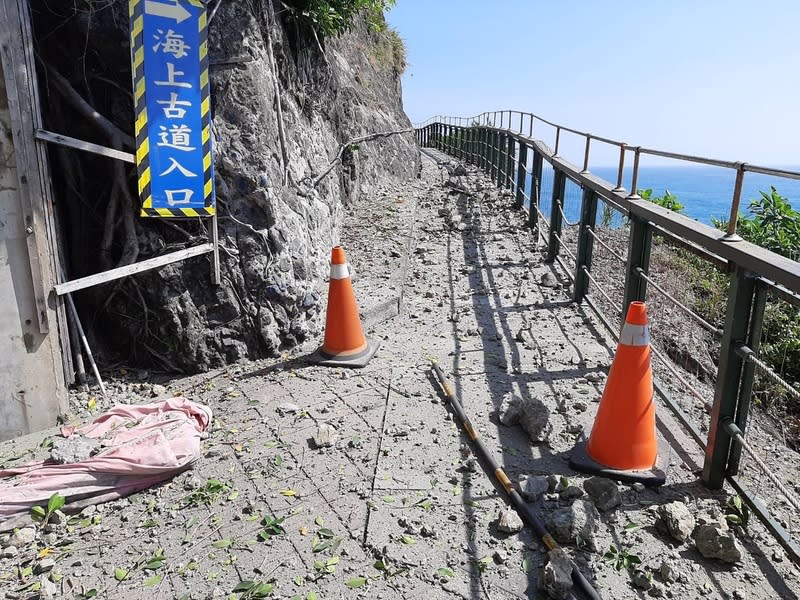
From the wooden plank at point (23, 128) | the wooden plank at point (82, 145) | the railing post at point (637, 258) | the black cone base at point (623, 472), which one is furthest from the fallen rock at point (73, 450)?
the railing post at point (637, 258)

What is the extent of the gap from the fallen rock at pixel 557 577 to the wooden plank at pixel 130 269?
11.3 feet

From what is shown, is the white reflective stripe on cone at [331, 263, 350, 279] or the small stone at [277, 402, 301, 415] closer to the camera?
the small stone at [277, 402, 301, 415]

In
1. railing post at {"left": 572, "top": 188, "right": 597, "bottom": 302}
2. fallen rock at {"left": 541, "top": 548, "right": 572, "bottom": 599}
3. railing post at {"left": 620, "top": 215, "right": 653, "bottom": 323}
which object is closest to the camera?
fallen rock at {"left": 541, "top": 548, "right": 572, "bottom": 599}

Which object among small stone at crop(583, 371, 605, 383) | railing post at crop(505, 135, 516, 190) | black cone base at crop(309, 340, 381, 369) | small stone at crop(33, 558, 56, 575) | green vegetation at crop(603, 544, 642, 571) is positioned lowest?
small stone at crop(33, 558, 56, 575)

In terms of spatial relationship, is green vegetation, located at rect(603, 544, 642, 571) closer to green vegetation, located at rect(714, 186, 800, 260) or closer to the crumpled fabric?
the crumpled fabric

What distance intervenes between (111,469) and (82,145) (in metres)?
2.20

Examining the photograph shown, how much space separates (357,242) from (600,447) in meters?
5.20

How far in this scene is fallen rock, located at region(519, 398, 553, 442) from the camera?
355 cm

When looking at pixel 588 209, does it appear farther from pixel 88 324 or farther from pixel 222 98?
pixel 88 324

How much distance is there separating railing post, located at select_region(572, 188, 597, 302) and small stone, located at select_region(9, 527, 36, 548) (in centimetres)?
485

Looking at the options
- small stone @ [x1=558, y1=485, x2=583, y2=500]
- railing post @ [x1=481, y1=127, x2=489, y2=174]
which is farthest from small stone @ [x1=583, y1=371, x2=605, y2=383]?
railing post @ [x1=481, y1=127, x2=489, y2=174]

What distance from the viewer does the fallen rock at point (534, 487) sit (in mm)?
3004

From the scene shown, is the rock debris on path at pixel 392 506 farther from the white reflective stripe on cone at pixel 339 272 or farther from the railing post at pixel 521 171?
the railing post at pixel 521 171

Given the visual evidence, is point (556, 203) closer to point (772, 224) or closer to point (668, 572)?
point (772, 224)
